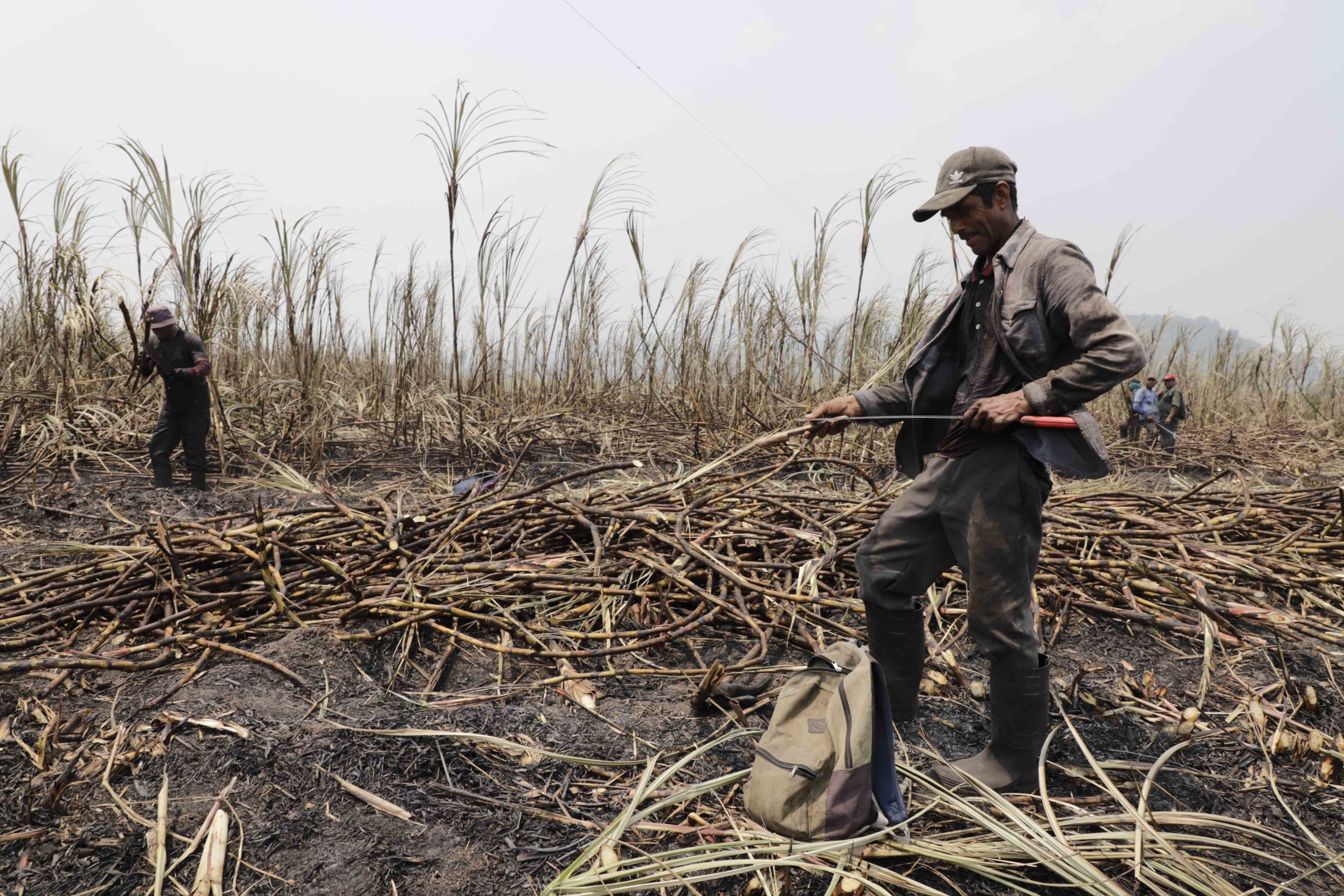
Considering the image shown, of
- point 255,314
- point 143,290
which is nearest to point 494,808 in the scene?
point 143,290

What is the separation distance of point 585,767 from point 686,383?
16.6 feet

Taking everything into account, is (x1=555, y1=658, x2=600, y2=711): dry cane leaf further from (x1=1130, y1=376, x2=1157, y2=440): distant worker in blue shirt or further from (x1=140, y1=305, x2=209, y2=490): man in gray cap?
(x1=1130, y1=376, x2=1157, y2=440): distant worker in blue shirt

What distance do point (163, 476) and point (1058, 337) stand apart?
5.51 m

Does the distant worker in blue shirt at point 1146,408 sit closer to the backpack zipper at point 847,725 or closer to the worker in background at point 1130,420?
the worker in background at point 1130,420

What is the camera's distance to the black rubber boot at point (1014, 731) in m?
1.72

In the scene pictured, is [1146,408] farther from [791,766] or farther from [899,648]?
[791,766]

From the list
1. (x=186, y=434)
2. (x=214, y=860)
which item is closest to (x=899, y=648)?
(x=214, y=860)

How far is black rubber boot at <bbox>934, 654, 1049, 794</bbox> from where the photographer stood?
1722mm

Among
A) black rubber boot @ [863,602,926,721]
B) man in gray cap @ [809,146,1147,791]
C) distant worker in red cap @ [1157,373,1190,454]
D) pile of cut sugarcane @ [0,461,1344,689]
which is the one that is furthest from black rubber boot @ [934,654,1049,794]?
distant worker in red cap @ [1157,373,1190,454]

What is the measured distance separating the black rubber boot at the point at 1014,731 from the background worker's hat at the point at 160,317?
16.9 feet

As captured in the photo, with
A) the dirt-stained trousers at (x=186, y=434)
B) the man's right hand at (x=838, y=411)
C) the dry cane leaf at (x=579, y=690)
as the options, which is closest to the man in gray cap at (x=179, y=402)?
the dirt-stained trousers at (x=186, y=434)

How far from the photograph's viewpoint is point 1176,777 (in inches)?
74.0

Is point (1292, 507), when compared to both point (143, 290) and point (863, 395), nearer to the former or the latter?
point (863, 395)

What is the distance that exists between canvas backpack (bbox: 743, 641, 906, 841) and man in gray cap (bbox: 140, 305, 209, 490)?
4.78 meters
